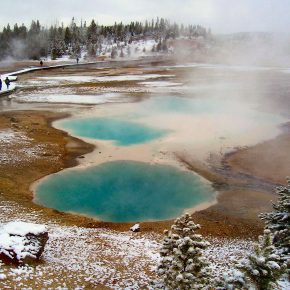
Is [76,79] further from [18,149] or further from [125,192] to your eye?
[125,192]

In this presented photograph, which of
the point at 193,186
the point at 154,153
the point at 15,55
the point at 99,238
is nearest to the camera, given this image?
the point at 99,238

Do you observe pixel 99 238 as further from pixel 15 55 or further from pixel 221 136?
pixel 15 55

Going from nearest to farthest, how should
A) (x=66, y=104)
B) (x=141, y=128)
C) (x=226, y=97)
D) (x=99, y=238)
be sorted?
(x=99, y=238) < (x=141, y=128) < (x=66, y=104) < (x=226, y=97)

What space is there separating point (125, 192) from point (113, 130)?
32.5 feet

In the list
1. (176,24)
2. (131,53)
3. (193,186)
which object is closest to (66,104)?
(193,186)

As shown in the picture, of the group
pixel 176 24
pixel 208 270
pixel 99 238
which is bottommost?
pixel 99 238

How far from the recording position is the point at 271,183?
18.5 metres

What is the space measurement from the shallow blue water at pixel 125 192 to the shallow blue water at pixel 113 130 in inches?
187

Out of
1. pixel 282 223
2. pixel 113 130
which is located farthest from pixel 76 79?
pixel 282 223

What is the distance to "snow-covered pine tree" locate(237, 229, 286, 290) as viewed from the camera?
745 centimetres

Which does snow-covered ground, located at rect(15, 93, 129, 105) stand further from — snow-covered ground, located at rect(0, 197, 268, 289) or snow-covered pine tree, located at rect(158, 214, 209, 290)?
snow-covered pine tree, located at rect(158, 214, 209, 290)

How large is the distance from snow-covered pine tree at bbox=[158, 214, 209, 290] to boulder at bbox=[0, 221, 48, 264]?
386 cm

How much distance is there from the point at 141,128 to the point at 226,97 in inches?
Answer: 640

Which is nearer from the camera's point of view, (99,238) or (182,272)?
(182,272)
